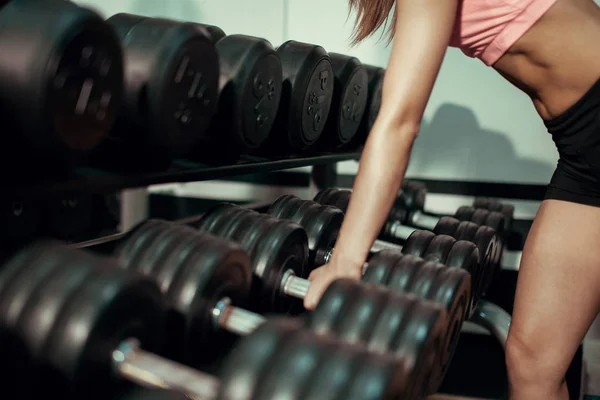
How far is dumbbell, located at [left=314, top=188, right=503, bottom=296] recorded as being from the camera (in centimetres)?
143

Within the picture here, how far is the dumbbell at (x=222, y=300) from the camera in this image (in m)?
0.80

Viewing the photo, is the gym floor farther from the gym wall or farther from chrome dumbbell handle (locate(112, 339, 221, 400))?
chrome dumbbell handle (locate(112, 339, 221, 400))

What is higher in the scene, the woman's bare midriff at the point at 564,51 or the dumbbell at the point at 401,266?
the woman's bare midriff at the point at 564,51

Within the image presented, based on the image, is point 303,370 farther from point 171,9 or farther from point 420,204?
point 171,9

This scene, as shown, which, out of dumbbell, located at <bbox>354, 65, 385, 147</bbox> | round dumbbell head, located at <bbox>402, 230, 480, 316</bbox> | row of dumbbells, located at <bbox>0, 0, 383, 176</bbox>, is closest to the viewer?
row of dumbbells, located at <bbox>0, 0, 383, 176</bbox>

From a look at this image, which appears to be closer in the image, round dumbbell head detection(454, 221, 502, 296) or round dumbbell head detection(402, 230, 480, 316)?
round dumbbell head detection(402, 230, 480, 316)

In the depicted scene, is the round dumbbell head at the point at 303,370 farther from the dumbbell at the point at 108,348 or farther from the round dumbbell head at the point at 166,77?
the round dumbbell head at the point at 166,77

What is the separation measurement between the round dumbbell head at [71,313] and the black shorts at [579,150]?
0.78m

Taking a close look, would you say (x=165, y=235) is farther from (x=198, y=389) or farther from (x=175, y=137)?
(x=198, y=389)

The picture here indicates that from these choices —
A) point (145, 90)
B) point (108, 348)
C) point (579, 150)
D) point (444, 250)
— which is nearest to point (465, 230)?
point (444, 250)

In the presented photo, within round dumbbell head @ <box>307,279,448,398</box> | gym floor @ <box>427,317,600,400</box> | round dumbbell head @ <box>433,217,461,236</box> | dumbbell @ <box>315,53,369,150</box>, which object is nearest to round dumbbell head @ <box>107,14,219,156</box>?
round dumbbell head @ <box>307,279,448,398</box>

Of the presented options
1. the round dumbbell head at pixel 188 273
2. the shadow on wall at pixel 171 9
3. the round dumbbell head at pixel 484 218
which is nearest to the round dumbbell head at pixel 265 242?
the round dumbbell head at pixel 188 273

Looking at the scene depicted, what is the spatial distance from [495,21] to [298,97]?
504 millimetres

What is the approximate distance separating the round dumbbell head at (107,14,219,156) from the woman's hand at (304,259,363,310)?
330 millimetres
